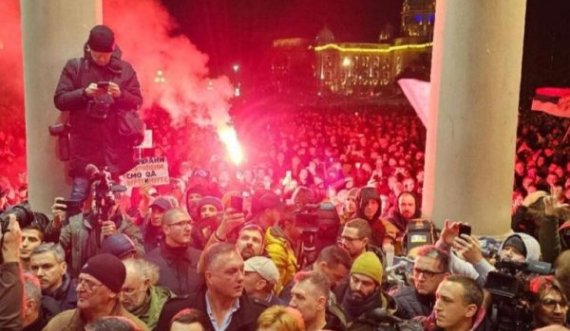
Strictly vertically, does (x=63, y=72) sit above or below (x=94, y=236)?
above

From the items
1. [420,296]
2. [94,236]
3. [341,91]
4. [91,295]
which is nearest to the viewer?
[91,295]

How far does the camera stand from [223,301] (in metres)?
4.75

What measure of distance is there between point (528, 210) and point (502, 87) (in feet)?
5.55

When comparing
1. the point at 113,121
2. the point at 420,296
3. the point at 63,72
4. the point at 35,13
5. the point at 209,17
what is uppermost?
the point at 209,17

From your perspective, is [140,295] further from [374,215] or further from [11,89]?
[11,89]

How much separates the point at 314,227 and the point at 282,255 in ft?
1.35

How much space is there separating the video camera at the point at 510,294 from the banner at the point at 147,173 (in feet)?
15.7

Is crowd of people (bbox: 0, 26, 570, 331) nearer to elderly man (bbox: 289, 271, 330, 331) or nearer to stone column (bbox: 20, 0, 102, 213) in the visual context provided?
elderly man (bbox: 289, 271, 330, 331)

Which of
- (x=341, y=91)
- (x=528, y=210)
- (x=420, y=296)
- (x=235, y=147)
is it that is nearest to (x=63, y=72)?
(x=420, y=296)

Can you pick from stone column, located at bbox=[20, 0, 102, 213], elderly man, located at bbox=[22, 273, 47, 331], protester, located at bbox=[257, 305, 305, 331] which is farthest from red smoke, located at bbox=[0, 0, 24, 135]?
protester, located at bbox=[257, 305, 305, 331]

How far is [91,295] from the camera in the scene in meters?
4.38

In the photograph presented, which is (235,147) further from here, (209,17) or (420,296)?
(209,17)

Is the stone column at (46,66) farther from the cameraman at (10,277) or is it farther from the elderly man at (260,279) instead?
the cameraman at (10,277)

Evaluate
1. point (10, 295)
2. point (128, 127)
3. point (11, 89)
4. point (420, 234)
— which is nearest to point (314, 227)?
point (420, 234)
